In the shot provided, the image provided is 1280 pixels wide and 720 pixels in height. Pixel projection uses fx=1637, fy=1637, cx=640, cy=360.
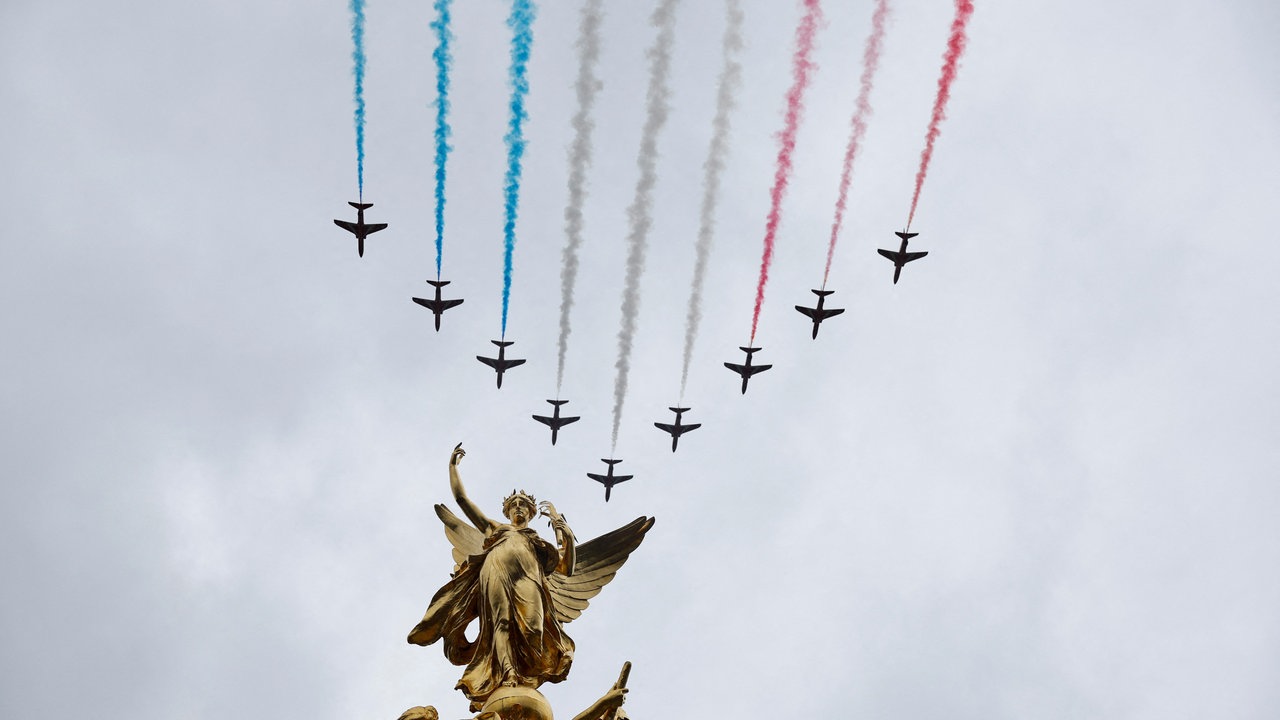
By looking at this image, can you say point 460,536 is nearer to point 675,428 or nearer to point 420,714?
point 420,714

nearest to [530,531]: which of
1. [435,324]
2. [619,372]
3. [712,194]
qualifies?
[712,194]

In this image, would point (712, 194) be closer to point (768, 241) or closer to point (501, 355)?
point (768, 241)

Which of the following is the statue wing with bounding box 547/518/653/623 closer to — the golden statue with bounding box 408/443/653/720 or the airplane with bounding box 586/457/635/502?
the golden statue with bounding box 408/443/653/720

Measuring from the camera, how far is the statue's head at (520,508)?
110 feet

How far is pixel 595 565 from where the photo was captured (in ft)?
113

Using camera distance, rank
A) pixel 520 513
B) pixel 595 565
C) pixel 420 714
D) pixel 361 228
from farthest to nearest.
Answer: pixel 361 228 → pixel 595 565 → pixel 520 513 → pixel 420 714

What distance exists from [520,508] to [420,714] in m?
5.51

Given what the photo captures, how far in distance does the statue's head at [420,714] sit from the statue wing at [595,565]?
4.69 metres

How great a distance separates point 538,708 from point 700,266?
1071 inches

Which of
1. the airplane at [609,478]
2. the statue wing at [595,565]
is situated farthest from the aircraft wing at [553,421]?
the statue wing at [595,565]

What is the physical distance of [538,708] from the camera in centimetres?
3014

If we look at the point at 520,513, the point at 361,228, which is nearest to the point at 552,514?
the point at 520,513

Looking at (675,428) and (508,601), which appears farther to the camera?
(675,428)

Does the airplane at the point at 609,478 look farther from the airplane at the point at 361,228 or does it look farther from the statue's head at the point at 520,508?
the statue's head at the point at 520,508
